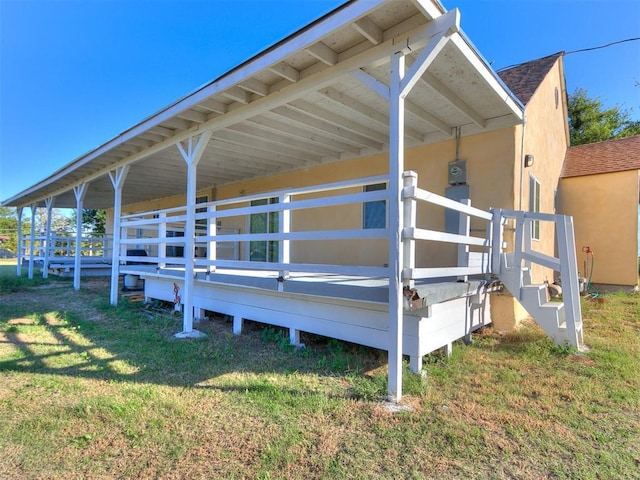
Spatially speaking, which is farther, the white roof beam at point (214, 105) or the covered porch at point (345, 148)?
the white roof beam at point (214, 105)

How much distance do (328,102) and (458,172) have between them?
2.36 m

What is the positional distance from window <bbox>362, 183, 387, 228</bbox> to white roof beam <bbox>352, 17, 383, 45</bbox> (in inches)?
135

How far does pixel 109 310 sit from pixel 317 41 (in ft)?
19.6

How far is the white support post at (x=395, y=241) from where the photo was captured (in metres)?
2.80

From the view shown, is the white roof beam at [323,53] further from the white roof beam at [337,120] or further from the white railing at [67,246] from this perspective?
the white railing at [67,246]

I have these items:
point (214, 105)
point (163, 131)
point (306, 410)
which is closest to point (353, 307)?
point (306, 410)

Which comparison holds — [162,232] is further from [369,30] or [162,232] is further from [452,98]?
[452,98]

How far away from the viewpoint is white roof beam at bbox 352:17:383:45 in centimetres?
293

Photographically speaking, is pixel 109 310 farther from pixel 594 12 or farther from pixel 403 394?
pixel 594 12

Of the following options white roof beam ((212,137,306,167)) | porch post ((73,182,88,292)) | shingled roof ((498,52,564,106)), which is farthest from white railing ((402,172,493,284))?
porch post ((73,182,88,292))

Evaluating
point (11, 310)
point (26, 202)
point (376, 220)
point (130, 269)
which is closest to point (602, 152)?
point (376, 220)

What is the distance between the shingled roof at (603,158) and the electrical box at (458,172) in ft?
17.8

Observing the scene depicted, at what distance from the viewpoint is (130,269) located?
7195 mm

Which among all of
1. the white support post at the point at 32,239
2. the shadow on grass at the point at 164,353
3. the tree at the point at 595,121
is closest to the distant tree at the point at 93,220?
the white support post at the point at 32,239
